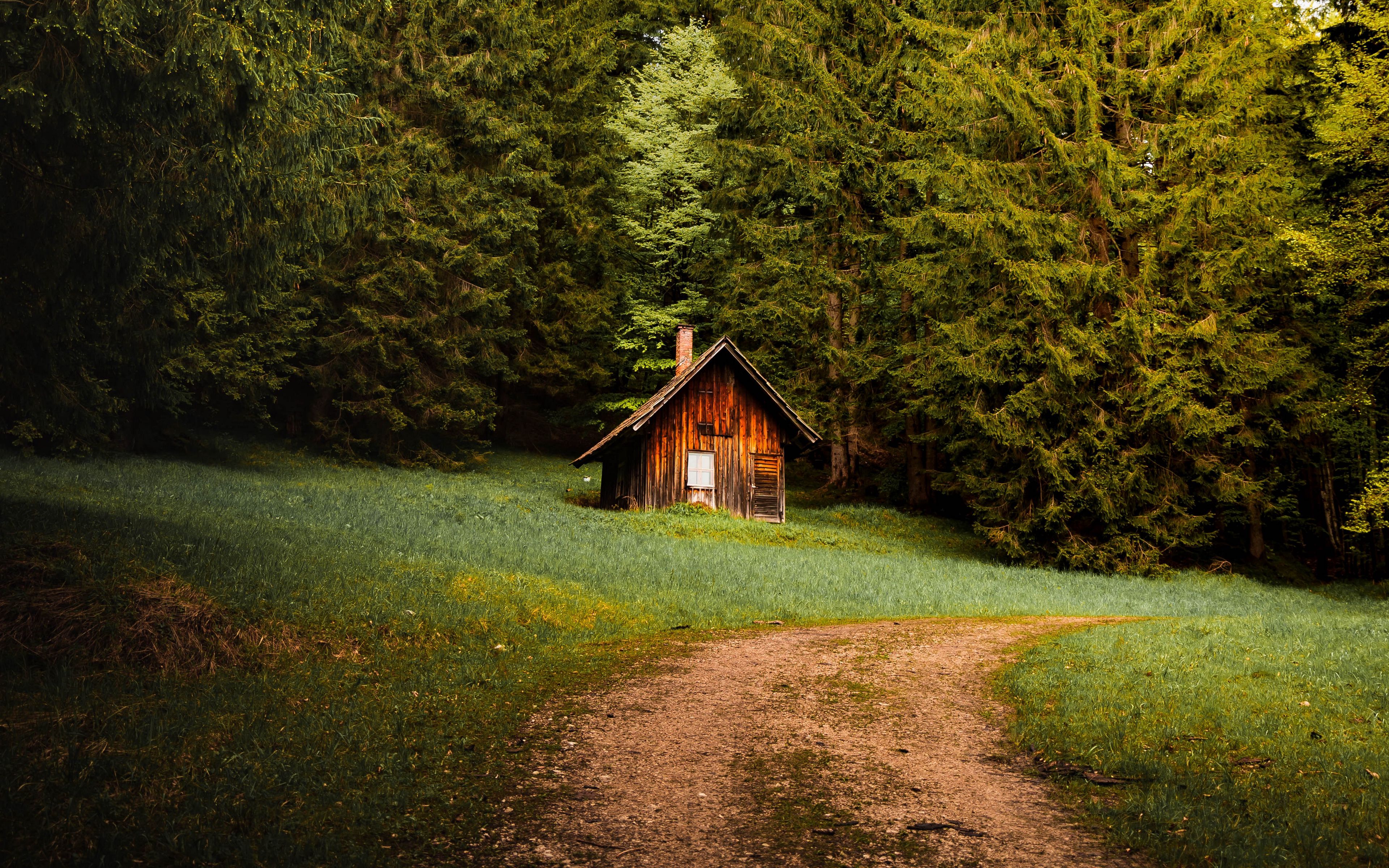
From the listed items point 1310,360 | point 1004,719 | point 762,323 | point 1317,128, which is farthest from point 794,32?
point 1004,719

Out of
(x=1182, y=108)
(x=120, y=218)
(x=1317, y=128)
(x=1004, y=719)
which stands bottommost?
(x=1004, y=719)

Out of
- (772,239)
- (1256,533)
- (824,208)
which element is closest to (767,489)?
(772,239)

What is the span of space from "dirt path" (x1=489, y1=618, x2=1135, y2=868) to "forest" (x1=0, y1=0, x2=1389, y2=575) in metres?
7.80

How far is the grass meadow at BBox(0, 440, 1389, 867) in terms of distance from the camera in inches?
208

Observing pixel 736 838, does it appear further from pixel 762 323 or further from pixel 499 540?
pixel 762 323

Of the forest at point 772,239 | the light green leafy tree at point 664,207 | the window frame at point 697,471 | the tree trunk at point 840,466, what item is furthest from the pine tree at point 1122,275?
the light green leafy tree at point 664,207

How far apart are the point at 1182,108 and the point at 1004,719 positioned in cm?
2277

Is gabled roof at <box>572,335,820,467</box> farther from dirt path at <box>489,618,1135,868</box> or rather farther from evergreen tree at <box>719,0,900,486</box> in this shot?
dirt path at <box>489,618,1135,868</box>

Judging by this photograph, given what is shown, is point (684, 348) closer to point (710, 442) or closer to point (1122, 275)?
point (710, 442)

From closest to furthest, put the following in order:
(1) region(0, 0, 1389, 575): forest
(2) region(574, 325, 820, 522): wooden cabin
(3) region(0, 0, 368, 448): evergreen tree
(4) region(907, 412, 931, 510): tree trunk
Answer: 1. (3) region(0, 0, 368, 448): evergreen tree
2. (1) region(0, 0, 1389, 575): forest
3. (2) region(574, 325, 820, 522): wooden cabin
4. (4) region(907, 412, 931, 510): tree trunk

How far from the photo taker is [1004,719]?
8.65 meters

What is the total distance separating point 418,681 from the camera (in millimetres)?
8664

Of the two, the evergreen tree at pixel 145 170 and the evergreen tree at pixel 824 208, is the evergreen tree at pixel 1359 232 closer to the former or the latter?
the evergreen tree at pixel 824 208

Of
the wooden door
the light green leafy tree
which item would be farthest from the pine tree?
the light green leafy tree
